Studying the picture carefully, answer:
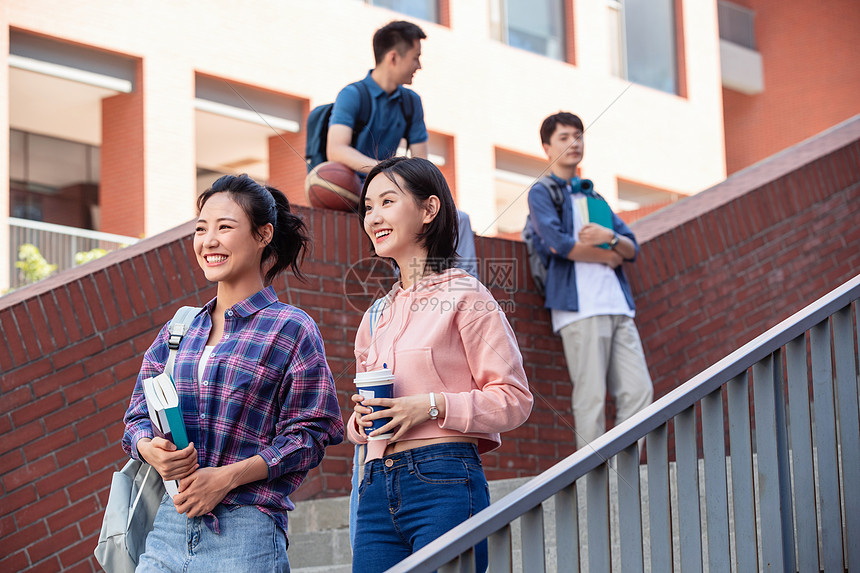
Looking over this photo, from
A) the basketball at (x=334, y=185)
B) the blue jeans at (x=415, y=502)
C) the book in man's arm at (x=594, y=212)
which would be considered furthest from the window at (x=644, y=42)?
the blue jeans at (x=415, y=502)

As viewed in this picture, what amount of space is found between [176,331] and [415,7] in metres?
16.4

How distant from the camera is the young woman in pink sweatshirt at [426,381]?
8.81ft

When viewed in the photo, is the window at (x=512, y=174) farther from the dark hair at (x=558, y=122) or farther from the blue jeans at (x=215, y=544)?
the blue jeans at (x=215, y=544)

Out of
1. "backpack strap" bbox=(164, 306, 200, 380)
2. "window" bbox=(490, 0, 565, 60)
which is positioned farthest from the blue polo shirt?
"window" bbox=(490, 0, 565, 60)

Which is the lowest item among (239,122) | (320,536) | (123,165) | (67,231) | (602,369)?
(320,536)

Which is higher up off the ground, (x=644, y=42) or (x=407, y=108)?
(x=644, y=42)

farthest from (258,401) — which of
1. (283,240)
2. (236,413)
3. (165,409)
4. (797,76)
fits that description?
(797,76)

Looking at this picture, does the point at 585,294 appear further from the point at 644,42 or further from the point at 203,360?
the point at 644,42

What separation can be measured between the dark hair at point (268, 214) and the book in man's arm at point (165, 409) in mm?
636

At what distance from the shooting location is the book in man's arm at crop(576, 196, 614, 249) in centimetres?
595

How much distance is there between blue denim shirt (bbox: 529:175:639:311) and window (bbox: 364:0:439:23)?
12.7 m

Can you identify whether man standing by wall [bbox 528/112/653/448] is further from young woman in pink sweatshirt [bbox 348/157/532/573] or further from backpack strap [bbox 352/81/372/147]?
young woman in pink sweatshirt [bbox 348/157/532/573]

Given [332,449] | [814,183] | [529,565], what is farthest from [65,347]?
[814,183]

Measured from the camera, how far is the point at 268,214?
3.08 metres
